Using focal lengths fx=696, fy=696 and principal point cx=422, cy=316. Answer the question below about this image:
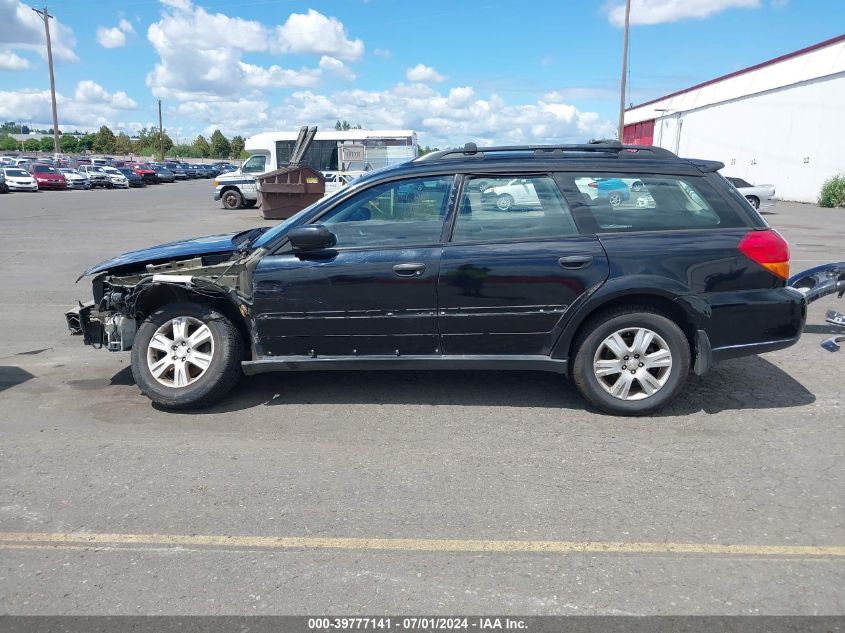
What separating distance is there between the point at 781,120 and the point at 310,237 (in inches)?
1386

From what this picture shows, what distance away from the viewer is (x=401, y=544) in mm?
3227

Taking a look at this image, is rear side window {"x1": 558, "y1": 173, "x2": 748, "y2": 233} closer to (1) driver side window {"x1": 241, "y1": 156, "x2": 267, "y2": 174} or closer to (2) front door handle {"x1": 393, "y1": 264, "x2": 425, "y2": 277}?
(2) front door handle {"x1": 393, "y1": 264, "x2": 425, "y2": 277}

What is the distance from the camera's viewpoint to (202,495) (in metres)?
3.72

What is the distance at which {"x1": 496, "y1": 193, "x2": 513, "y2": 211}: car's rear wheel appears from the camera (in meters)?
4.78

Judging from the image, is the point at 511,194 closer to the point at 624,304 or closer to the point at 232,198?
the point at 624,304

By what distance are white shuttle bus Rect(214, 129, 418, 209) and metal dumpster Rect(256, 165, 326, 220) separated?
20.0 feet

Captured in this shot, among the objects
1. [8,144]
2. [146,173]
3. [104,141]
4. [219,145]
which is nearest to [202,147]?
[219,145]

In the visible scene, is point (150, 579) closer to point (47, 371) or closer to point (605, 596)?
point (605, 596)

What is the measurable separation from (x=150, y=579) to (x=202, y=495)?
0.76 meters

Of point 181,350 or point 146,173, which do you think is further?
point 146,173

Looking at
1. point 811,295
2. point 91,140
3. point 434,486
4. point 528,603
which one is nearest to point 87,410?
point 434,486

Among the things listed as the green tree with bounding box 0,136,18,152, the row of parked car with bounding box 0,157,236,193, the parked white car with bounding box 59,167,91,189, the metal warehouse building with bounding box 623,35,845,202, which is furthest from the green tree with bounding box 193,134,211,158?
the metal warehouse building with bounding box 623,35,845,202

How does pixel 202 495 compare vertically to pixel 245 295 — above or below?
below

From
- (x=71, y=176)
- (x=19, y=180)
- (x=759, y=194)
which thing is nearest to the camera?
(x=759, y=194)
